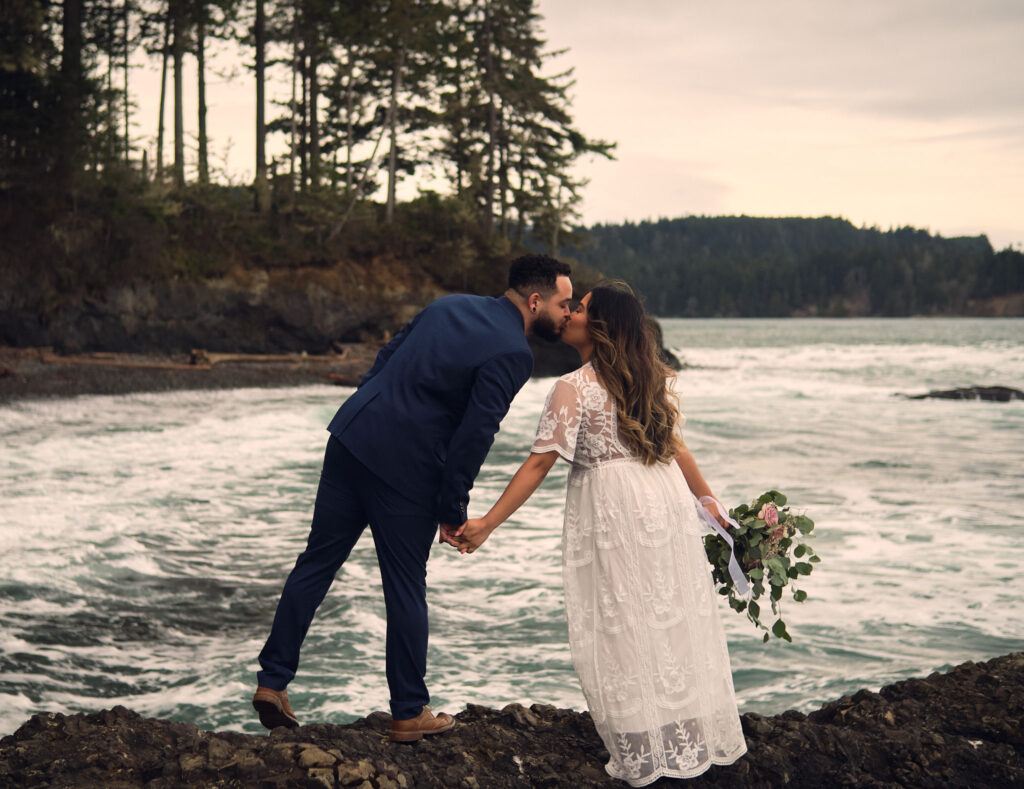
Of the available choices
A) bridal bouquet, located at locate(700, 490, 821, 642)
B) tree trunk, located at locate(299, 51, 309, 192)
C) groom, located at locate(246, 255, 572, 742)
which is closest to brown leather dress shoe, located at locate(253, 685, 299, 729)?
groom, located at locate(246, 255, 572, 742)

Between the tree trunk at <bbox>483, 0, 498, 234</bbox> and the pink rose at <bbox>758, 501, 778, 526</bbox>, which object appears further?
the tree trunk at <bbox>483, 0, 498, 234</bbox>

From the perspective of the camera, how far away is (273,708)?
12.6ft

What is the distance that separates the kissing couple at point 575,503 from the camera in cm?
348

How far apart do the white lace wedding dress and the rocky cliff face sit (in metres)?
27.5

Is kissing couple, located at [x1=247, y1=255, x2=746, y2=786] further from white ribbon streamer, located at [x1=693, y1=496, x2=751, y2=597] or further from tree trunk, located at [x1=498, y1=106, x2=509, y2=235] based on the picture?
tree trunk, located at [x1=498, y1=106, x2=509, y2=235]

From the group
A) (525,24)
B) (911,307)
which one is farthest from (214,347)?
(911,307)

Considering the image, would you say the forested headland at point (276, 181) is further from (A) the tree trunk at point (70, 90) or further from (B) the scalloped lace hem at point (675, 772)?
(B) the scalloped lace hem at point (675, 772)

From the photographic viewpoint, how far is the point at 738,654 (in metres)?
6.96

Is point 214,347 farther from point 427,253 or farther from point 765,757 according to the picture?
point 765,757

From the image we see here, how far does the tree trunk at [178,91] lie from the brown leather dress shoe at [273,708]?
1217 inches

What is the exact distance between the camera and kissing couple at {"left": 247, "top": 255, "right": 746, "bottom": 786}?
3.48 m

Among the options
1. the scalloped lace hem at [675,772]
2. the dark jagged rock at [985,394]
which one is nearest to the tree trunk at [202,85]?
the dark jagged rock at [985,394]

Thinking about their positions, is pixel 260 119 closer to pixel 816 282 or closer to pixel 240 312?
pixel 240 312

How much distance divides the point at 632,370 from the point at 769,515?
0.94 m
